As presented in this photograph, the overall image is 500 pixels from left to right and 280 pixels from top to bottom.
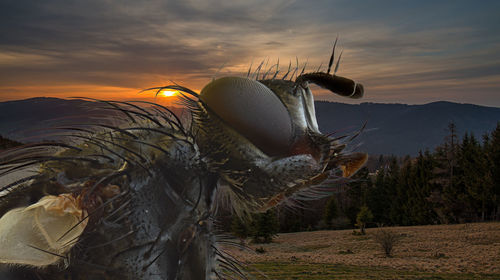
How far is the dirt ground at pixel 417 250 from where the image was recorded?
3045cm

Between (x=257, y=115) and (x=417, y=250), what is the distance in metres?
41.3

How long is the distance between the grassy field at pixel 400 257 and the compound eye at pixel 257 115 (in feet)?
58.6

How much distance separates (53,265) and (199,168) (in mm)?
543

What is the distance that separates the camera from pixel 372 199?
68438mm

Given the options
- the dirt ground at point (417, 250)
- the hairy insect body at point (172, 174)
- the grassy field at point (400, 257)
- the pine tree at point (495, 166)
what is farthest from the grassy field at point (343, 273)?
the pine tree at point (495, 166)

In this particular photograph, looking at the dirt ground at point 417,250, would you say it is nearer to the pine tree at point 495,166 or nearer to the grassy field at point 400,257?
the grassy field at point 400,257

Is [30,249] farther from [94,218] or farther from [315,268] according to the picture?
[315,268]

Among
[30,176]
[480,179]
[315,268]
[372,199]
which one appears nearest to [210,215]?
[30,176]

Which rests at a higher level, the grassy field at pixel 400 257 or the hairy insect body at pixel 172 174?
the hairy insect body at pixel 172 174

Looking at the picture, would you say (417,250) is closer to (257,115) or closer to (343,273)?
(343,273)

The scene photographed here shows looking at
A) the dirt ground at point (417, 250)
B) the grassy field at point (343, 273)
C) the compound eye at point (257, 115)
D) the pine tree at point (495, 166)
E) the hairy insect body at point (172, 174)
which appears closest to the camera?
the hairy insect body at point (172, 174)

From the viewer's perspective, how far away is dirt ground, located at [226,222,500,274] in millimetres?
30453

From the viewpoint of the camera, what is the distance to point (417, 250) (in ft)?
127

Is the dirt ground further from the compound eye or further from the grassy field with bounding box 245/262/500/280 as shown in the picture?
the compound eye
